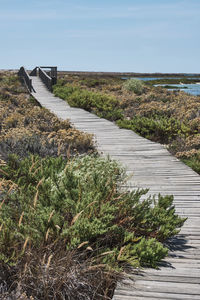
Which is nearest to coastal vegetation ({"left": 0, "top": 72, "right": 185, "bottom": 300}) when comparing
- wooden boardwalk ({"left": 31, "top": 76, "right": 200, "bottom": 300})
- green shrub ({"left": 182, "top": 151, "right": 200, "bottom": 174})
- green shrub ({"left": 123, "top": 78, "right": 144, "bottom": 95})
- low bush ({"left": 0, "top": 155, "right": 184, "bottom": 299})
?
low bush ({"left": 0, "top": 155, "right": 184, "bottom": 299})

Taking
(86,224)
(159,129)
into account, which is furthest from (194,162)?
(86,224)

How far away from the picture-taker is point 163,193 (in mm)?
5582

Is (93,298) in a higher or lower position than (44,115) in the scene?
lower

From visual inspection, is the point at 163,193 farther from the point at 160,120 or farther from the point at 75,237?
the point at 160,120

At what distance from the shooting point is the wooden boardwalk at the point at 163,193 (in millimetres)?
3051

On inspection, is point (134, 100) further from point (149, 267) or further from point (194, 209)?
point (149, 267)

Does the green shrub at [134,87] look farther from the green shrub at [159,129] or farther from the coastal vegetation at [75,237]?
the coastal vegetation at [75,237]

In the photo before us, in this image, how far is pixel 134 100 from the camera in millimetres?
19141

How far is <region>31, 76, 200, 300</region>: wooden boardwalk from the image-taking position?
10.0 feet

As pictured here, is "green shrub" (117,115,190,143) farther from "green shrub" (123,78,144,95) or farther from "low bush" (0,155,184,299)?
"green shrub" (123,78,144,95)

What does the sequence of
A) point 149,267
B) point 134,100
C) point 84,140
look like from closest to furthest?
point 149,267
point 84,140
point 134,100

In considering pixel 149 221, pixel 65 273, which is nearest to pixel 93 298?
pixel 65 273

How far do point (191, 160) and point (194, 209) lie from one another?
3720mm

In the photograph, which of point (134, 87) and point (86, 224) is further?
point (134, 87)
